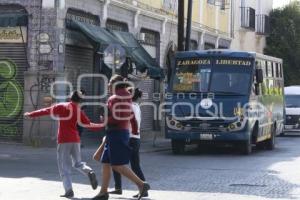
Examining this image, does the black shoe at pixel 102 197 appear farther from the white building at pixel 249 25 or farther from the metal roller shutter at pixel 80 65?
the white building at pixel 249 25

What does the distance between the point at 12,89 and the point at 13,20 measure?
2.19 m

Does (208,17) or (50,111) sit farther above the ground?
(208,17)

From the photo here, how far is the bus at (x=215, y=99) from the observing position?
64.8ft

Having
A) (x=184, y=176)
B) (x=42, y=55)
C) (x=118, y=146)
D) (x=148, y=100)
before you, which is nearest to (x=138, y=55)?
(x=42, y=55)

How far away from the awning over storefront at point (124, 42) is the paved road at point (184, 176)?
3.52 meters

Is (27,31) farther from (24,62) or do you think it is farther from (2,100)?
(2,100)

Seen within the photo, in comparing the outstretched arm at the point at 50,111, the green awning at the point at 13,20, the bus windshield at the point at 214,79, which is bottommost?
the outstretched arm at the point at 50,111

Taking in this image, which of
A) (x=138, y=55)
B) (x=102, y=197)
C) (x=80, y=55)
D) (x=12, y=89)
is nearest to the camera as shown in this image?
(x=102, y=197)

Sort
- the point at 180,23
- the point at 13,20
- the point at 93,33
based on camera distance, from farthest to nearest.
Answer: the point at 180,23
the point at 93,33
the point at 13,20

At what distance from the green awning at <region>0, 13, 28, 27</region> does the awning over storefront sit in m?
1.47

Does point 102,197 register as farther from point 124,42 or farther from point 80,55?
point 124,42

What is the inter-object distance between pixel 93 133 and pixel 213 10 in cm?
1541

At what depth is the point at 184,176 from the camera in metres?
14.5

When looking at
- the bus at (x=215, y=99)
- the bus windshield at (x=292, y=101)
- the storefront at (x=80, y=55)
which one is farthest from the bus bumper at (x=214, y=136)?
the bus windshield at (x=292, y=101)
